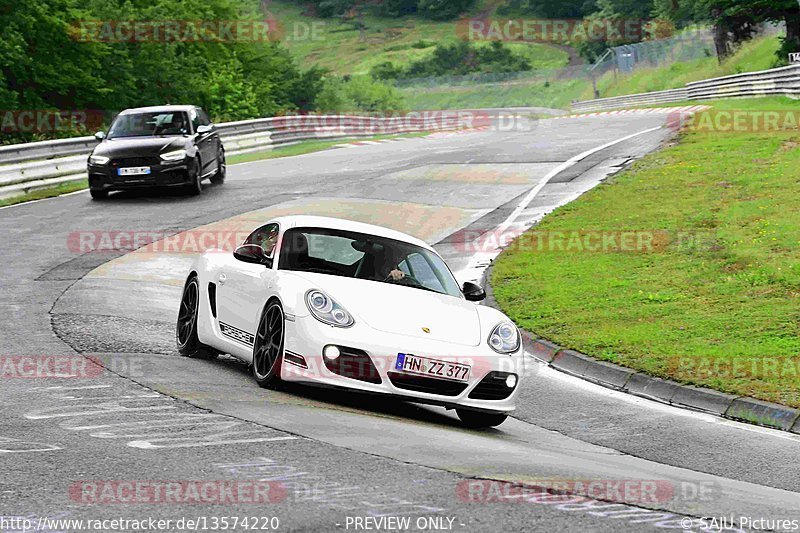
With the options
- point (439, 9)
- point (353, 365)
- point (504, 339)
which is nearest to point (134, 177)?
point (504, 339)

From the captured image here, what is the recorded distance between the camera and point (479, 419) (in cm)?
973

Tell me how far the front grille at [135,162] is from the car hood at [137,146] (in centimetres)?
9

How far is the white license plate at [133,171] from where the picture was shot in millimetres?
24547

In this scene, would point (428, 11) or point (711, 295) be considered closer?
point (711, 295)

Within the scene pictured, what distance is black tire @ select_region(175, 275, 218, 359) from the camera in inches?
446

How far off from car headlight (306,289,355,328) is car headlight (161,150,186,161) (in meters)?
16.0

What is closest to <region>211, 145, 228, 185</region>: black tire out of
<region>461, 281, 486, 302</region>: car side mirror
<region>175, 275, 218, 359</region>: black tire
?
<region>175, 275, 218, 359</region>: black tire

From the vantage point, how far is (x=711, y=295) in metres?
15.3

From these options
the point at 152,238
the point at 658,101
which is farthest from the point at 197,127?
the point at 658,101

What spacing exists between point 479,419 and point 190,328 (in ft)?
10.1

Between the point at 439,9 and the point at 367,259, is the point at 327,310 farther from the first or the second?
the point at 439,9

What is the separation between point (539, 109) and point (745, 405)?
83680mm

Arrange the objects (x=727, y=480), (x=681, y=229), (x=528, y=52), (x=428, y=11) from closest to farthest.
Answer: (x=727, y=480), (x=681, y=229), (x=528, y=52), (x=428, y=11)

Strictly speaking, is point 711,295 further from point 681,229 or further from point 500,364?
point 500,364
